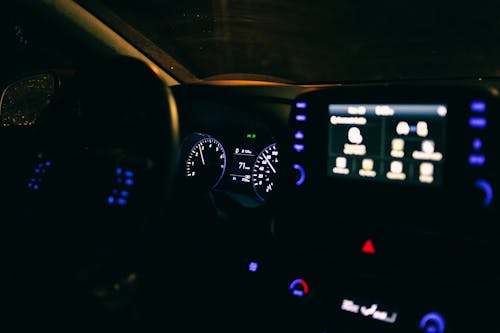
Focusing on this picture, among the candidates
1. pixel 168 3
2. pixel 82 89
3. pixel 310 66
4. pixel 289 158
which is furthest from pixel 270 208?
pixel 168 3

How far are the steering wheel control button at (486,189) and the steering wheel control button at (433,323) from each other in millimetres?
389

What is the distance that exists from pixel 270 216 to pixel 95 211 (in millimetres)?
682

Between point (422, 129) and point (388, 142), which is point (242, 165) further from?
point (422, 129)

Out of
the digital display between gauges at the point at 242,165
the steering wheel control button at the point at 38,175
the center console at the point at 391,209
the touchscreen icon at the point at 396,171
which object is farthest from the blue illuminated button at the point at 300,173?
the digital display between gauges at the point at 242,165

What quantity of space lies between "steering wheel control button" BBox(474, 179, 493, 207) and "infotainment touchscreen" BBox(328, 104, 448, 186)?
0.36 feet

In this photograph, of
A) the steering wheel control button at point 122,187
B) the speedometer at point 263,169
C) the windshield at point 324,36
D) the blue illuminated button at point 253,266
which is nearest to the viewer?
the steering wheel control button at point 122,187

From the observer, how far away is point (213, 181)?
112 inches

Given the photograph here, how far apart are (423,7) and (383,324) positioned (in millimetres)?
1658

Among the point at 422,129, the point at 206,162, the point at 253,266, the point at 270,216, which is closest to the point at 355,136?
the point at 422,129

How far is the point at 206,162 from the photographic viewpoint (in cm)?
287

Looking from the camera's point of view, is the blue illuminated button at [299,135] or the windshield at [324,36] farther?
the windshield at [324,36]

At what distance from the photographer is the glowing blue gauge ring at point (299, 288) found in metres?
1.83

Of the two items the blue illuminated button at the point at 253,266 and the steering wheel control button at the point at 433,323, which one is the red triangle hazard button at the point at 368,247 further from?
the blue illuminated button at the point at 253,266

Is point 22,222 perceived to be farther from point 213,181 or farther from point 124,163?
point 213,181
